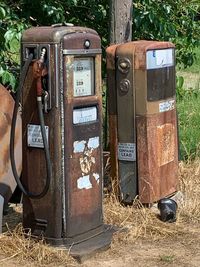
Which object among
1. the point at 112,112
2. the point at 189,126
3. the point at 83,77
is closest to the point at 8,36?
the point at 112,112

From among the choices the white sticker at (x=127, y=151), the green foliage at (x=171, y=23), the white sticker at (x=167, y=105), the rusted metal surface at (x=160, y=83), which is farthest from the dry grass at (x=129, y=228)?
the green foliage at (x=171, y=23)

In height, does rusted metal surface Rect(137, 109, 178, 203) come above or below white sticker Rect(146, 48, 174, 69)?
below

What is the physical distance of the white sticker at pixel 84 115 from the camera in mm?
5250

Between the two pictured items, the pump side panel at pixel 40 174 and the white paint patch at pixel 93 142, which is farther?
the white paint patch at pixel 93 142

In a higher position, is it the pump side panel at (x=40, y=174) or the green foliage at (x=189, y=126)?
the pump side panel at (x=40, y=174)

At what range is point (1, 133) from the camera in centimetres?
628

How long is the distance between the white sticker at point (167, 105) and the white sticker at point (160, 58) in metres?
0.36

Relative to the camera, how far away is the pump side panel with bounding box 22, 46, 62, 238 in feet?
16.9

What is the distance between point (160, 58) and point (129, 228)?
1.65m

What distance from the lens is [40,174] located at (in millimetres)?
5250

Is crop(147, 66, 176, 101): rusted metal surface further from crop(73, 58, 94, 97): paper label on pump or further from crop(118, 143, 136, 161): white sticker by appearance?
crop(73, 58, 94, 97): paper label on pump

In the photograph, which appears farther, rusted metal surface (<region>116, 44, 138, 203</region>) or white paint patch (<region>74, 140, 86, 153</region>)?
rusted metal surface (<region>116, 44, 138, 203</region>)

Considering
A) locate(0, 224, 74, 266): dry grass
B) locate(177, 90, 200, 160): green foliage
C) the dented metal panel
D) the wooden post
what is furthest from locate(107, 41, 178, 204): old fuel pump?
locate(177, 90, 200, 160): green foliage

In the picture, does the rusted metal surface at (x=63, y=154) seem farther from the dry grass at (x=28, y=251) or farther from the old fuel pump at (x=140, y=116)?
the old fuel pump at (x=140, y=116)
